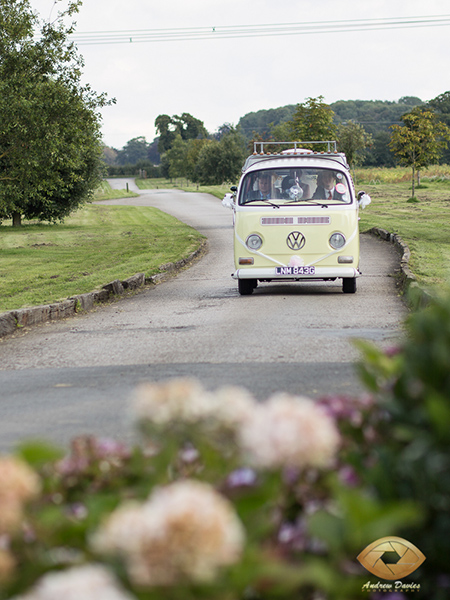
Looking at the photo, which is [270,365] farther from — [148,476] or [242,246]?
[242,246]

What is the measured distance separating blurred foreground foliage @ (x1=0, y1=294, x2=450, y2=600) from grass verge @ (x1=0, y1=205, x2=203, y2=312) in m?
11.4

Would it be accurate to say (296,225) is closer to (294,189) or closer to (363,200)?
(294,189)

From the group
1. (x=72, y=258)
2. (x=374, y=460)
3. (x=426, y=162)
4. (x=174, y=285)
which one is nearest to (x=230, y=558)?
(x=374, y=460)

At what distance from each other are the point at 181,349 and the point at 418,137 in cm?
3430

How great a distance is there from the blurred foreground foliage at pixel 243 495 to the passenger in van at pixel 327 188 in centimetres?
1215

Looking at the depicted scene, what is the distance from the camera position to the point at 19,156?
2291 centimetres

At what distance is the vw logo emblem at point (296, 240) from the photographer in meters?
13.2

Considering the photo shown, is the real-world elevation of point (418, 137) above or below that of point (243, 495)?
above

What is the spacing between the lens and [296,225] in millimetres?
13250

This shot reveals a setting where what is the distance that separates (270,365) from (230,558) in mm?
6060

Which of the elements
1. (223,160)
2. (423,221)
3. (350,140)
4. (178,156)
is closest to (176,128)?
(178,156)

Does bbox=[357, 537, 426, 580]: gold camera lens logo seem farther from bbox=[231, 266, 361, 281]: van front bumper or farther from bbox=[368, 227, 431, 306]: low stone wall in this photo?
bbox=[231, 266, 361, 281]: van front bumper

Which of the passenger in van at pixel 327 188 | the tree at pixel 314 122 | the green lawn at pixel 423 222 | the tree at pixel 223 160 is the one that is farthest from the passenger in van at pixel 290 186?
the tree at pixel 223 160

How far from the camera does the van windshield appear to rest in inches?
538
